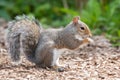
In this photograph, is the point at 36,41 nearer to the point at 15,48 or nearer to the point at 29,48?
the point at 29,48

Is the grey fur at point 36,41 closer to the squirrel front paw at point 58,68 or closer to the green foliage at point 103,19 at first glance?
the squirrel front paw at point 58,68

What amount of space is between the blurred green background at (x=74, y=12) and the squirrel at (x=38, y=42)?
180cm

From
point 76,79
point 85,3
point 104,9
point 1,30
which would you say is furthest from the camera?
point 85,3

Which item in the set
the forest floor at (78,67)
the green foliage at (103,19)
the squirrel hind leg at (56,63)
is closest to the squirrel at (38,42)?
the squirrel hind leg at (56,63)

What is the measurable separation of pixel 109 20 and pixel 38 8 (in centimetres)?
263

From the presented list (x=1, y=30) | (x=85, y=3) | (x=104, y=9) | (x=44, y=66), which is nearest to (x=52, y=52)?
(x=44, y=66)

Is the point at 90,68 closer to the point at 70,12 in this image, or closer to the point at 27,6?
the point at 70,12

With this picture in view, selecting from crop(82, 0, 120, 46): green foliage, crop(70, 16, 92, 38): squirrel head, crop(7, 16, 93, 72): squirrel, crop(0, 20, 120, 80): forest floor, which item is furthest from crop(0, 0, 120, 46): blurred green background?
crop(7, 16, 93, 72): squirrel

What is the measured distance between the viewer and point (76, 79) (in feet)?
20.3

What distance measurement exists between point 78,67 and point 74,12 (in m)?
3.53

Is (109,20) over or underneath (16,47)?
over

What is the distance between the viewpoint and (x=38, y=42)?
6660 millimetres

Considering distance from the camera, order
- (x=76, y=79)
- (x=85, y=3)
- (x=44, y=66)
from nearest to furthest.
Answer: (x=76, y=79), (x=44, y=66), (x=85, y=3)

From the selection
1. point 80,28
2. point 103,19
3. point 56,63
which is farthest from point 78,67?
point 103,19
